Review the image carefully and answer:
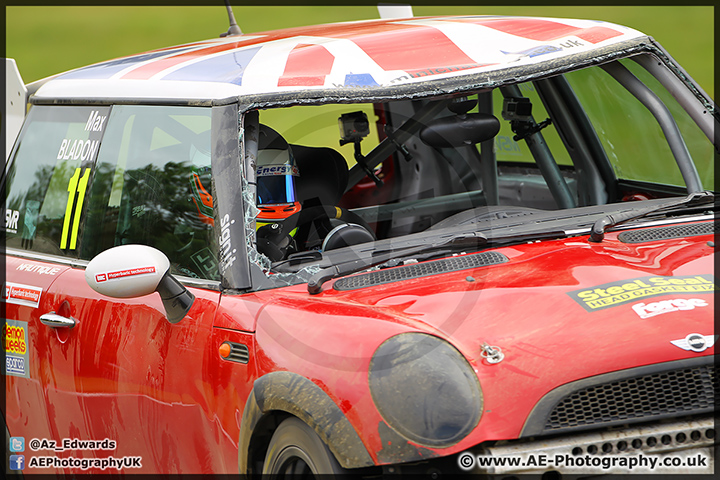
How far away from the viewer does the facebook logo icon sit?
4.21 metres

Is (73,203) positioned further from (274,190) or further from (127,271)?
(127,271)

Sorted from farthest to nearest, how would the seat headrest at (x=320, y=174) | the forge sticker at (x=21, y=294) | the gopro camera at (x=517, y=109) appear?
the gopro camera at (x=517, y=109)
the seat headrest at (x=320, y=174)
the forge sticker at (x=21, y=294)

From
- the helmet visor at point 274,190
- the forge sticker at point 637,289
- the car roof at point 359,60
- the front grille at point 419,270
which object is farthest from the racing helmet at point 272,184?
→ the forge sticker at point 637,289

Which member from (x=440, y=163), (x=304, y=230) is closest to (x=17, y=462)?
(x=304, y=230)

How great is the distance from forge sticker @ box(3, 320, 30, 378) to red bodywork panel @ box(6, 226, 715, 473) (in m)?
0.18

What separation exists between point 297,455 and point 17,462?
2033 mm

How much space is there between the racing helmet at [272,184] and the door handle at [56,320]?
0.82 meters

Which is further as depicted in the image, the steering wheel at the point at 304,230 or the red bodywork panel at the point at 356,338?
the steering wheel at the point at 304,230

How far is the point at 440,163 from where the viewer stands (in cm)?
521

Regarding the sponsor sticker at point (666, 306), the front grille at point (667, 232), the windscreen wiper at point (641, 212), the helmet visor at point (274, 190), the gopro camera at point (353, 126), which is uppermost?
the gopro camera at point (353, 126)

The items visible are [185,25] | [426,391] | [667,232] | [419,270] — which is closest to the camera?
[426,391]

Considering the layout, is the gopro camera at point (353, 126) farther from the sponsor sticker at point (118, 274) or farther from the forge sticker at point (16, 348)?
the sponsor sticker at point (118, 274)

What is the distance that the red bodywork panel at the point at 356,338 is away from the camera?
2549 millimetres

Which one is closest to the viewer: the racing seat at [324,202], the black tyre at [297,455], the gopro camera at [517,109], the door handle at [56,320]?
the black tyre at [297,455]
